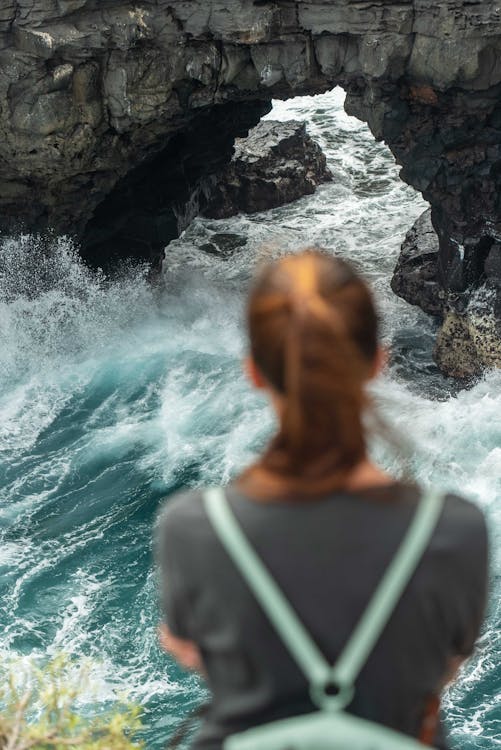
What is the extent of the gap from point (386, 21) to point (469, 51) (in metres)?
1.41

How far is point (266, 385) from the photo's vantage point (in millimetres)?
2033

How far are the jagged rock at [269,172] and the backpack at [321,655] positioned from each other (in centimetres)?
2393

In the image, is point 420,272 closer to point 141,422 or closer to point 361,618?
point 141,422

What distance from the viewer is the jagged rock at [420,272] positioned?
20.3 metres

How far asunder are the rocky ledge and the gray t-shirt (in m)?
16.2

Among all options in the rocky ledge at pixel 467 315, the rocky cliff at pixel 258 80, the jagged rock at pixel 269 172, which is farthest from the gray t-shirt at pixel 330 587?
the jagged rock at pixel 269 172

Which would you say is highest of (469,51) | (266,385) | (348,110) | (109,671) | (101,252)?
(266,385)

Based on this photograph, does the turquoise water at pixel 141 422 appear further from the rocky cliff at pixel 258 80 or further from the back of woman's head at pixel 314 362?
the back of woman's head at pixel 314 362

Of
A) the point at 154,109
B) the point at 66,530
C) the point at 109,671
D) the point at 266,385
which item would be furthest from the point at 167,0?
the point at 266,385

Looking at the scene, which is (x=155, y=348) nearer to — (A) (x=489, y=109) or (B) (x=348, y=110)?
(B) (x=348, y=110)

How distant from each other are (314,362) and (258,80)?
16815 millimetres

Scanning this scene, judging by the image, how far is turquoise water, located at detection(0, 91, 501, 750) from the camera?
13164mm

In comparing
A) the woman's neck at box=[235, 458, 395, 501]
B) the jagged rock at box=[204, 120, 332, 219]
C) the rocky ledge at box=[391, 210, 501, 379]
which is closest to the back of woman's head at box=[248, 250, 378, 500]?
the woman's neck at box=[235, 458, 395, 501]

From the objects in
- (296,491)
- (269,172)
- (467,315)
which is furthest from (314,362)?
(269,172)
